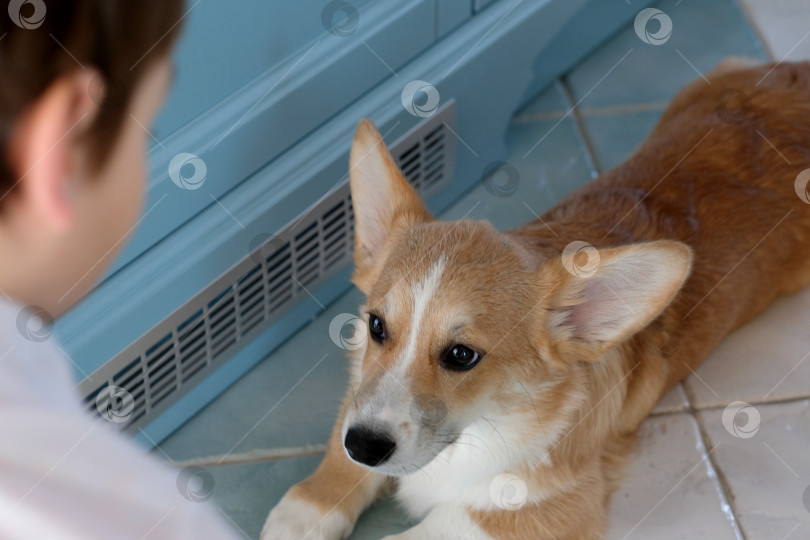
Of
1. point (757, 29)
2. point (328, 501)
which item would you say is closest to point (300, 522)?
point (328, 501)

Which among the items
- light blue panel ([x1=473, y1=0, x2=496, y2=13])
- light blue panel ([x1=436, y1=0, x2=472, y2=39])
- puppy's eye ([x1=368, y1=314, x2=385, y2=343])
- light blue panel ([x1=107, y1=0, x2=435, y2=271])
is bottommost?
puppy's eye ([x1=368, y1=314, x2=385, y2=343])

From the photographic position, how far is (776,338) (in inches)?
87.2

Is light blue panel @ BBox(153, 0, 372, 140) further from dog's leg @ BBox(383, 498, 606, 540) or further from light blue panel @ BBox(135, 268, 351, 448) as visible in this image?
dog's leg @ BBox(383, 498, 606, 540)

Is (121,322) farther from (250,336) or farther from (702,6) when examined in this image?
(702,6)

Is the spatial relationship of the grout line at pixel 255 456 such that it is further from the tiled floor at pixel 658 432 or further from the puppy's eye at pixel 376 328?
the puppy's eye at pixel 376 328

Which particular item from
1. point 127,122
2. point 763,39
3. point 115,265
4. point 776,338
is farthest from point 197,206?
point 763,39

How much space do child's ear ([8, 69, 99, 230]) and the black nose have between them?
862mm

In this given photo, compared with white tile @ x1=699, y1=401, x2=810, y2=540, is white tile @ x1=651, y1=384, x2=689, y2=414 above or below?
above

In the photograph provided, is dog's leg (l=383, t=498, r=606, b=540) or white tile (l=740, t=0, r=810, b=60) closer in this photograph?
A: dog's leg (l=383, t=498, r=606, b=540)

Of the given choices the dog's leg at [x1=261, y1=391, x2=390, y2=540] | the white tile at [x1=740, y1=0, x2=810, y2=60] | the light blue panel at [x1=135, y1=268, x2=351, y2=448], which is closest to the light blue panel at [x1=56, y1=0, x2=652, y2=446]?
the light blue panel at [x1=135, y1=268, x2=351, y2=448]

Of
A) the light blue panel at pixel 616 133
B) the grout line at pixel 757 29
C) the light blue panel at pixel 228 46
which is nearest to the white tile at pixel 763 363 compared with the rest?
the light blue panel at pixel 616 133

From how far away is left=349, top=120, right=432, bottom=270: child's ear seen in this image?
1632 mm

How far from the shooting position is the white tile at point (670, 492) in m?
1.90

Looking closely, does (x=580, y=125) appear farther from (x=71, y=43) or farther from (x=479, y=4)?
(x=71, y=43)
